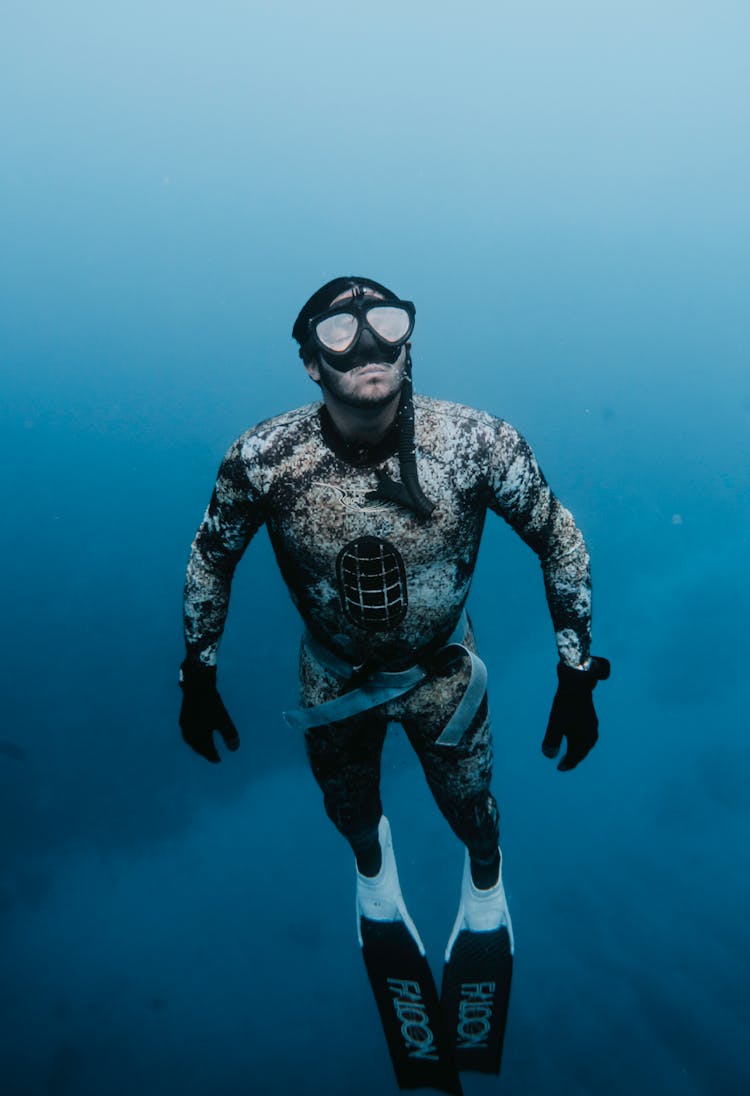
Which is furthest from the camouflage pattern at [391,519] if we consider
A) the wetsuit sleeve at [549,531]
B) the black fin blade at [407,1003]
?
the black fin blade at [407,1003]

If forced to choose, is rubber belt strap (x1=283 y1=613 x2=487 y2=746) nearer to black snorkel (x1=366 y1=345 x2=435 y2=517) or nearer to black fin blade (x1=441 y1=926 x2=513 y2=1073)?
black snorkel (x1=366 y1=345 x2=435 y2=517)

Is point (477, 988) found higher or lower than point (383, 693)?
lower

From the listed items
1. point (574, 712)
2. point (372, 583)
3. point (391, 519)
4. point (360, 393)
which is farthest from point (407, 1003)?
A: point (360, 393)

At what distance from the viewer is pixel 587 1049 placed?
234cm

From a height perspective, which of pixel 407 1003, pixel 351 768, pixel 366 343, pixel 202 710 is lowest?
pixel 407 1003

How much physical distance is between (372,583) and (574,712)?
628 millimetres

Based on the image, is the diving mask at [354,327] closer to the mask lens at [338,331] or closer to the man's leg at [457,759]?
the mask lens at [338,331]

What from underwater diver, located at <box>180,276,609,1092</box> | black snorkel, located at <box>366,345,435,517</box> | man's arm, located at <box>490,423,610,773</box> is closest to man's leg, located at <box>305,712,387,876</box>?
underwater diver, located at <box>180,276,609,1092</box>

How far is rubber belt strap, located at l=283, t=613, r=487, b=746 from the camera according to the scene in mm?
1599

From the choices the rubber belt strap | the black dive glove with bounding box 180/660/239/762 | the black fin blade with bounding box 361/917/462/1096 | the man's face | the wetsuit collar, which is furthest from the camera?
the black fin blade with bounding box 361/917/462/1096

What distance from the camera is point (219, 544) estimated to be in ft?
5.12

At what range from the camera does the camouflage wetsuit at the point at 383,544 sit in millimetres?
1416

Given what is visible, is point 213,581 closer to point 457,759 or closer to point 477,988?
point 457,759

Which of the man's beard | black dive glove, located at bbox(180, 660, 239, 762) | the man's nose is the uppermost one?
the man's nose
